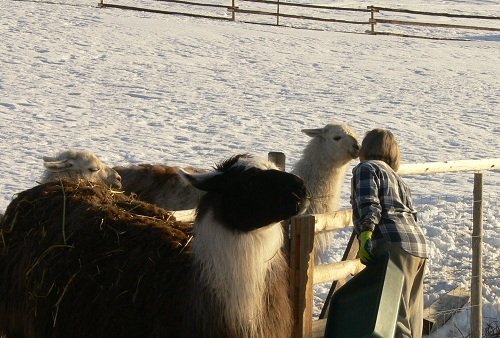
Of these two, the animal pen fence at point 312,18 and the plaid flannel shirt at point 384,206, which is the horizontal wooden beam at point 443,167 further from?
the animal pen fence at point 312,18

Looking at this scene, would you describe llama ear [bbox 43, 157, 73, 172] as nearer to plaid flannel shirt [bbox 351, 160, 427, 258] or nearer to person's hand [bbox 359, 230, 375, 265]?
plaid flannel shirt [bbox 351, 160, 427, 258]

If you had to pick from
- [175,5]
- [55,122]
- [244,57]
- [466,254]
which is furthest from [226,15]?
[466,254]

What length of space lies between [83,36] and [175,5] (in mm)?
10770

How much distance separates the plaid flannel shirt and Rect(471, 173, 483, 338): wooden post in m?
1.93

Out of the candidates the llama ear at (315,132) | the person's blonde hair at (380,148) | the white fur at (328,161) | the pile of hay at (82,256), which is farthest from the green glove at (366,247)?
the llama ear at (315,132)

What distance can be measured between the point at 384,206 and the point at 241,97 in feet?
54.7

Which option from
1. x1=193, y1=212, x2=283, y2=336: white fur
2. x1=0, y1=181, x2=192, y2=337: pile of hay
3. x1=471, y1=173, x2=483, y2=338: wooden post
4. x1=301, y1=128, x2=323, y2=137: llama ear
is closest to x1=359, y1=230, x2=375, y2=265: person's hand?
x1=193, y1=212, x2=283, y2=336: white fur

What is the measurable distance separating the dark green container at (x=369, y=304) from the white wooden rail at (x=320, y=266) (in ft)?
0.95

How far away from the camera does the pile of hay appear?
16.6ft

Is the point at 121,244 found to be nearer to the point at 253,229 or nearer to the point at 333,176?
the point at 253,229

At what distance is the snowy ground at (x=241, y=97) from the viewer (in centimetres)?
1375

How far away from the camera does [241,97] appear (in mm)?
22234

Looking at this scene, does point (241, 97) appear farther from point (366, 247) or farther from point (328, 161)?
point (366, 247)

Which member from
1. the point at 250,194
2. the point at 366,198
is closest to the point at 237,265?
the point at 250,194
